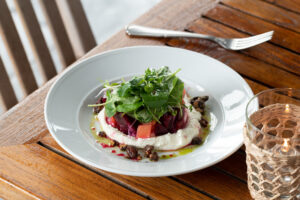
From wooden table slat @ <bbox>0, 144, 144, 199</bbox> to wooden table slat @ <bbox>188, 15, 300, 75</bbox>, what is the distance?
2.22 ft

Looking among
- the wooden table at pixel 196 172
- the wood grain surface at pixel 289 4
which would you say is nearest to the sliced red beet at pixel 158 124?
the wooden table at pixel 196 172

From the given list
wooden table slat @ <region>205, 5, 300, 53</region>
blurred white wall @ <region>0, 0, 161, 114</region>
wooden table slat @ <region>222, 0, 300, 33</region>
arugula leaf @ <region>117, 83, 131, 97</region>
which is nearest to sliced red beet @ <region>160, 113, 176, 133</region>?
arugula leaf @ <region>117, 83, 131, 97</region>

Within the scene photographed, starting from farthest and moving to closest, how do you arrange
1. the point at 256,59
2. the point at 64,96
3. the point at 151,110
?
1. the point at 256,59
2. the point at 64,96
3. the point at 151,110

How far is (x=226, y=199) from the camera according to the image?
39.8 inches

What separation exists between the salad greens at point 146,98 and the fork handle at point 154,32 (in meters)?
0.38

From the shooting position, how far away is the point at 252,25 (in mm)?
1586

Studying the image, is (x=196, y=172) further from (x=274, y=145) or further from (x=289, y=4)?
(x=289, y=4)

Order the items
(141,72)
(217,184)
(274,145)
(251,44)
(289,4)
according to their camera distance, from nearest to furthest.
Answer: (274,145), (217,184), (141,72), (251,44), (289,4)

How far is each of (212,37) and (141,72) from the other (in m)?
0.31

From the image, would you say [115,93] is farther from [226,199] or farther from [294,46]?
[294,46]

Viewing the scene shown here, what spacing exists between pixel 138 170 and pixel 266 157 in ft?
0.97

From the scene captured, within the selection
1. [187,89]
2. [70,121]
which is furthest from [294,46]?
[70,121]

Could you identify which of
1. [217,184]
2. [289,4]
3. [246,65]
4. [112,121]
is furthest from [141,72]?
[289,4]

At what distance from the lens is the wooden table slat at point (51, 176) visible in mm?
1035
